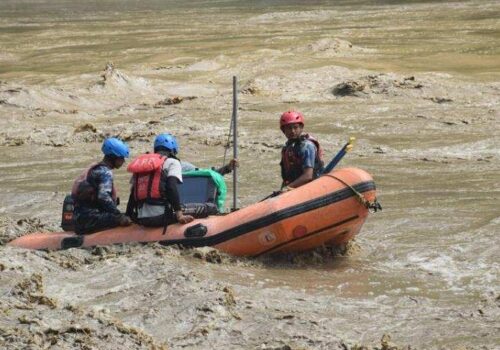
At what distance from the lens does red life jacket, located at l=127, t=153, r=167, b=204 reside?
8.28 meters

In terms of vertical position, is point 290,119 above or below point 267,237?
above

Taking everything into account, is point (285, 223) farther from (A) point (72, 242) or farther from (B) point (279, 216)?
(A) point (72, 242)

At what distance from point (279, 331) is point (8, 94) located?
12.5 meters

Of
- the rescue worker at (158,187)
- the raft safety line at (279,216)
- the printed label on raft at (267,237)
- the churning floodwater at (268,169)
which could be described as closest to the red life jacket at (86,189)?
the rescue worker at (158,187)

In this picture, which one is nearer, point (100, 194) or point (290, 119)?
point (100, 194)

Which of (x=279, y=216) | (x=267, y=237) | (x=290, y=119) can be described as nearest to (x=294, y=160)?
(x=290, y=119)

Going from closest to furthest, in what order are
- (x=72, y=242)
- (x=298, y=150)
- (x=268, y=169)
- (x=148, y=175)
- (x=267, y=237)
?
(x=148, y=175)
(x=267, y=237)
(x=72, y=242)
(x=298, y=150)
(x=268, y=169)

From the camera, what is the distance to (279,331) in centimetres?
643

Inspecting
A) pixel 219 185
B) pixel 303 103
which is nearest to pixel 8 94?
pixel 303 103

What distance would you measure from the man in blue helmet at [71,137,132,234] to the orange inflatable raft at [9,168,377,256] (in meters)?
0.14

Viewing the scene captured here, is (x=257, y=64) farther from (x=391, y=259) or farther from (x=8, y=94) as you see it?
(x=391, y=259)

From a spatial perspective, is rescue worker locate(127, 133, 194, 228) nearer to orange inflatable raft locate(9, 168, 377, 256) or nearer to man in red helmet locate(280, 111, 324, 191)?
orange inflatable raft locate(9, 168, 377, 256)

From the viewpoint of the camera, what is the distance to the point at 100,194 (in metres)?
8.45

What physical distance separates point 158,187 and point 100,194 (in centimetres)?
51
